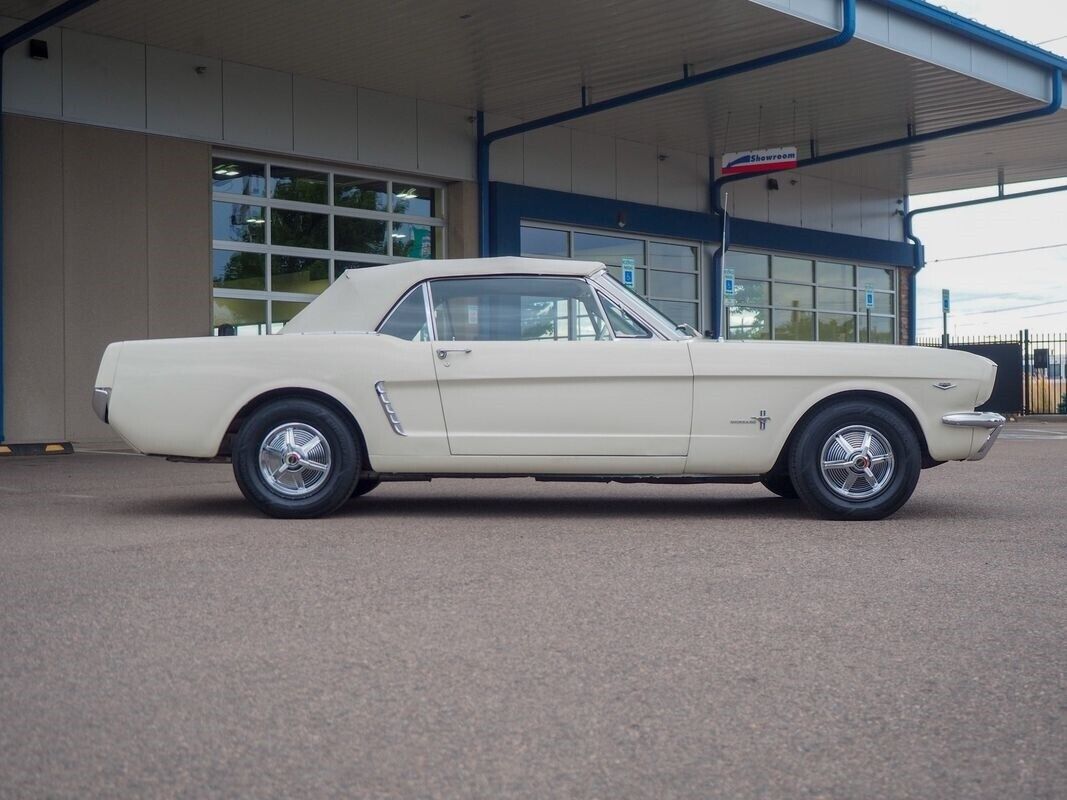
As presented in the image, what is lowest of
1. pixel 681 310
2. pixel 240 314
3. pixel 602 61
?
pixel 240 314

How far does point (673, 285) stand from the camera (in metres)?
22.8

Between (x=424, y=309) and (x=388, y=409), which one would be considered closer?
(x=388, y=409)

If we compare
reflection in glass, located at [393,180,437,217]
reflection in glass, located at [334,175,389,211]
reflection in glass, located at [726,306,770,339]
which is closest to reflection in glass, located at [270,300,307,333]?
reflection in glass, located at [334,175,389,211]

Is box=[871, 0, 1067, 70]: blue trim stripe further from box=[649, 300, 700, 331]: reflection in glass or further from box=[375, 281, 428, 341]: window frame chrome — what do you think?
box=[375, 281, 428, 341]: window frame chrome

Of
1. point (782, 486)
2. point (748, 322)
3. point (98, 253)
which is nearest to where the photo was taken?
point (782, 486)

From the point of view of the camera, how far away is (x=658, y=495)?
8.74 metres

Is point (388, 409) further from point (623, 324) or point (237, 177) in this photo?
point (237, 177)

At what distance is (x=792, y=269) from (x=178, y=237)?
14.3 meters

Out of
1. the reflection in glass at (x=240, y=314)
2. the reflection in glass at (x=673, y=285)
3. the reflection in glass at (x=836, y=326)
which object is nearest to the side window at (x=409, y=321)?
the reflection in glass at (x=240, y=314)

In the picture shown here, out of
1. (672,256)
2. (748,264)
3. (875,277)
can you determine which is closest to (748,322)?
(748,264)

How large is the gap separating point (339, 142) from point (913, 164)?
12.8 metres

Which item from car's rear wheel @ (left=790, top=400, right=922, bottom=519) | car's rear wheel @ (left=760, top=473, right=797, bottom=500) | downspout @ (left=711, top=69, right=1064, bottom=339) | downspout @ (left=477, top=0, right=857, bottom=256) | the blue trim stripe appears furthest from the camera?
downspout @ (left=711, top=69, right=1064, bottom=339)

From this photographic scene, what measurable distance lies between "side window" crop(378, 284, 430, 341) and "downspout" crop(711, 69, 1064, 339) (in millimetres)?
10039

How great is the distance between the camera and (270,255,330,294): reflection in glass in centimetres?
1661
